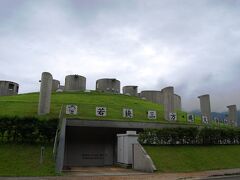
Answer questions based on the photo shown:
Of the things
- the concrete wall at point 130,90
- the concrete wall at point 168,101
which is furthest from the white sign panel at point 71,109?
the concrete wall at point 130,90

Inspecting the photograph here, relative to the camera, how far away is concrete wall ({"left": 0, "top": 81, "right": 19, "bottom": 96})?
52.4 m

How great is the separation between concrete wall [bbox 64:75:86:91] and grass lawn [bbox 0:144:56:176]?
33.6m

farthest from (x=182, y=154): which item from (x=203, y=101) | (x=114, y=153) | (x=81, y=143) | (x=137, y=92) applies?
(x=137, y=92)

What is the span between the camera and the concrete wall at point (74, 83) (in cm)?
5237

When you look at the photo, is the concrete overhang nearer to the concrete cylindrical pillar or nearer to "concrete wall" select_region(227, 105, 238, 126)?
the concrete cylindrical pillar

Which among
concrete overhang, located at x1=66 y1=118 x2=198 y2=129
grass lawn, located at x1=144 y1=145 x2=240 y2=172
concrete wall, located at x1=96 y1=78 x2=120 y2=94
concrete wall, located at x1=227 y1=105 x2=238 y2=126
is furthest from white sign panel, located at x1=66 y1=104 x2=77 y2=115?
concrete wall, located at x1=96 y1=78 x2=120 y2=94

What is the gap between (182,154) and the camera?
20.4 metres

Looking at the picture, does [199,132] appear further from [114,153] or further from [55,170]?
[55,170]

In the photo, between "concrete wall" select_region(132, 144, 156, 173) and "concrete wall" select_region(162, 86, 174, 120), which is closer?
"concrete wall" select_region(132, 144, 156, 173)

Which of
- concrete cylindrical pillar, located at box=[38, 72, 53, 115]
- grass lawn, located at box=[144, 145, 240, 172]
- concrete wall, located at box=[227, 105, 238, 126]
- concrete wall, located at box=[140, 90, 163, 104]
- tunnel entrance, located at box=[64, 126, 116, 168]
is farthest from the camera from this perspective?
concrete wall, located at box=[140, 90, 163, 104]

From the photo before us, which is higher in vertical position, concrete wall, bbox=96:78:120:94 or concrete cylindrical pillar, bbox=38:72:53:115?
concrete wall, bbox=96:78:120:94

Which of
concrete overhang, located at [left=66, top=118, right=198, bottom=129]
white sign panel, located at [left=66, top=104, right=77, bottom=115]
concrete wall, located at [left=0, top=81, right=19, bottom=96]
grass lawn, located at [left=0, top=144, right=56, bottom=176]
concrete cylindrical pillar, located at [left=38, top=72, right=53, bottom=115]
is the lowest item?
grass lawn, located at [left=0, top=144, right=56, bottom=176]

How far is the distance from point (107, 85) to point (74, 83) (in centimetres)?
639

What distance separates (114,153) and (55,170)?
1199 centimetres
